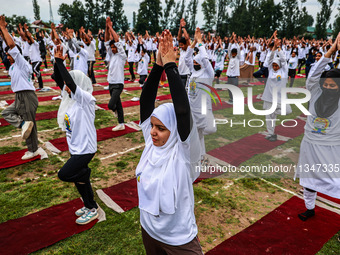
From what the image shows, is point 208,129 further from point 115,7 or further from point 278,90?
point 115,7

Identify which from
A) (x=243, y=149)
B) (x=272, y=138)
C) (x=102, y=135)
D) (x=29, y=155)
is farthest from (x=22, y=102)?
(x=272, y=138)

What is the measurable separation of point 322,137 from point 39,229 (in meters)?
4.25

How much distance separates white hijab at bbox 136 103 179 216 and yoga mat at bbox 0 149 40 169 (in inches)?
174

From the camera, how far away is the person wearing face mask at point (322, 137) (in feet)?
10.6

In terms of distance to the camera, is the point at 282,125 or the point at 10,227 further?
the point at 282,125

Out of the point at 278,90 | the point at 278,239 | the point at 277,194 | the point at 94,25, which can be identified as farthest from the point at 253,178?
the point at 94,25

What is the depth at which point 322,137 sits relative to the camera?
132 inches

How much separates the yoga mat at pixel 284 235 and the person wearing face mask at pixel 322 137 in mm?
214

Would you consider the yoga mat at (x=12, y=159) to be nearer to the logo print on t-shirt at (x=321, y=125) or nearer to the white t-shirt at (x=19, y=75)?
the white t-shirt at (x=19, y=75)

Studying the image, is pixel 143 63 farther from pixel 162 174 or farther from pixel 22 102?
pixel 162 174

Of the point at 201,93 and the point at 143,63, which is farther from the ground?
the point at 143,63

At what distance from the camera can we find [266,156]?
227 inches

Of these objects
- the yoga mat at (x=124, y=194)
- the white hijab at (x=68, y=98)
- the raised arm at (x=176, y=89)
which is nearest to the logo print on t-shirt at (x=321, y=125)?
the raised arm at (x=176, y=89)

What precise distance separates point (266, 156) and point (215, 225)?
297 cm
